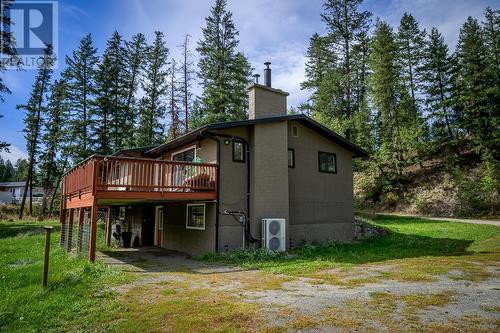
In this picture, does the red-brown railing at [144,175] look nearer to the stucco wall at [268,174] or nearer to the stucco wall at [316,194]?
the stucco wall at [268,174]

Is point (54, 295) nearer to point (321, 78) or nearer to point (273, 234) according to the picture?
point (273, 234)

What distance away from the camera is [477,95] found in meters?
28.2

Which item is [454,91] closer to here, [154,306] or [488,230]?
[488,230]

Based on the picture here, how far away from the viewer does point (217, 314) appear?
5.31 metres

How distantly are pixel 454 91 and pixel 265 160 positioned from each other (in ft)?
84.0

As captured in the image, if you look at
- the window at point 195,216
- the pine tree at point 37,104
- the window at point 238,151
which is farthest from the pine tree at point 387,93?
the pine tree at point 37,104

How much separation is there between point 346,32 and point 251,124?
26991 millimetres

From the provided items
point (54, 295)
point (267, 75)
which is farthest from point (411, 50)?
point (54, 295)

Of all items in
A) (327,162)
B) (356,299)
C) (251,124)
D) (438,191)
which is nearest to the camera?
(356,299)

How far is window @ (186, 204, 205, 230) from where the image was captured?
1362 cm

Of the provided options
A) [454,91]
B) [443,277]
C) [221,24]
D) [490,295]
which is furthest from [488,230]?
[221,24]

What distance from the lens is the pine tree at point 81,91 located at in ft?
100

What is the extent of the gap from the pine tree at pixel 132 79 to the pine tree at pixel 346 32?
19656mm

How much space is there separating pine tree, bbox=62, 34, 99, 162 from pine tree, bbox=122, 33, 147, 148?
3115mm
